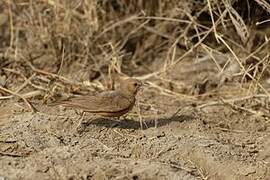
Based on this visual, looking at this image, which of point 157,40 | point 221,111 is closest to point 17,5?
point 157,40

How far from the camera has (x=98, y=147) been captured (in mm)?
4059

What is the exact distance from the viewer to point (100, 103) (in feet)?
13.9

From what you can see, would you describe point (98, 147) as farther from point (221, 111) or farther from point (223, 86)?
point (223, 86)

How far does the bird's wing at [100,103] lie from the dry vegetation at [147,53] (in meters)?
0.53

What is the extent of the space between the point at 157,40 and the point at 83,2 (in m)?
0.87

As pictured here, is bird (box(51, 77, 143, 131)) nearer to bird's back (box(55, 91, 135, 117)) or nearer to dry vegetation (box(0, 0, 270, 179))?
bird's back (box(55, 91, 135, 117))

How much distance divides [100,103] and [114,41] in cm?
215

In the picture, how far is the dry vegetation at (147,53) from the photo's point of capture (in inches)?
201

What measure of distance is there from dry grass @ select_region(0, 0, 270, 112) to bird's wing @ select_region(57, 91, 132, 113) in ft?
2.97

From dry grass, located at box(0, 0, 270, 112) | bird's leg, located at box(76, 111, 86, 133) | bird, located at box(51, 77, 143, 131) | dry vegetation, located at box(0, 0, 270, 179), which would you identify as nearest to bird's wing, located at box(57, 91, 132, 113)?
bird, located at box(51, 77, 143, 131)

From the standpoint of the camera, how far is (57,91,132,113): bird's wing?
13.8ft

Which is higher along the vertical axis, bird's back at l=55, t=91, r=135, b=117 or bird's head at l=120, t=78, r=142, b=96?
bird's head at l=120, t=78, r=142, b=96

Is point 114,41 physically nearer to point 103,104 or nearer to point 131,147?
point 103,104

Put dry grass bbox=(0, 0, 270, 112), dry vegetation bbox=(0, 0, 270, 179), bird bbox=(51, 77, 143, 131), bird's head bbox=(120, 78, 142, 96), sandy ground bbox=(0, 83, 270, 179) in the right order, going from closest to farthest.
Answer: sandy ground bbox=(0, 83, 270, 179) → bird bbox=(51, 77, 143, 131) → bird's head bbox=(120, 78, 142, 96) → dry vegetation bbox=(0, 0, 270, 179) → dry grass bbox=(0, 0, 270, 112)
